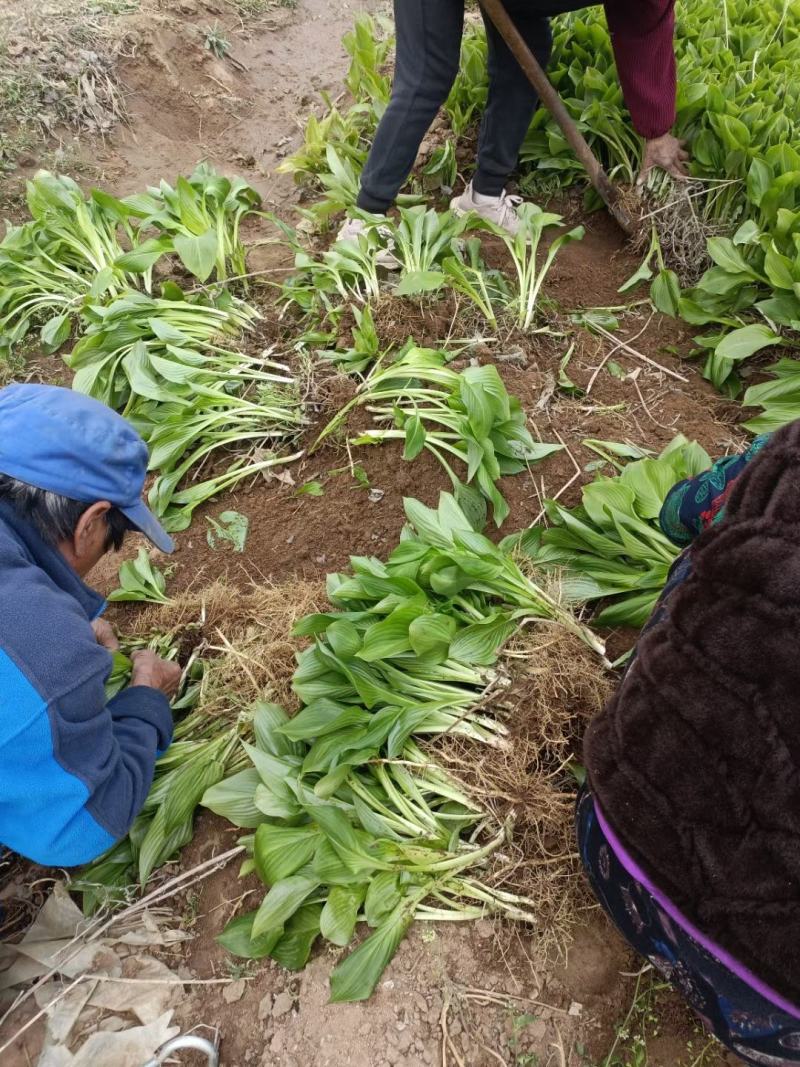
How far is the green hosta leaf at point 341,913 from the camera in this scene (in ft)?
5.27

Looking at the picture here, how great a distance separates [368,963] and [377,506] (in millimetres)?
1403

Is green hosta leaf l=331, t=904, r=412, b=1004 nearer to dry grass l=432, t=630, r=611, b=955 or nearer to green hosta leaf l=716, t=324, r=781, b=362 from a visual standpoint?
dry grass l=432, t=630, r=611, b=955

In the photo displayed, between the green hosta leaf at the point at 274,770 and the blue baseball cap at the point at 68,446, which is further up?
the blue baseball cap at the point at 68,446

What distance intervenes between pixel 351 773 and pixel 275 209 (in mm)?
3679

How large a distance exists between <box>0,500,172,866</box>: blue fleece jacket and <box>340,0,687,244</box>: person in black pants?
2.24 m

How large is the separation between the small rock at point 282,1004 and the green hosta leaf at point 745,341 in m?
2.51

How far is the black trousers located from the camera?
8.65 feet

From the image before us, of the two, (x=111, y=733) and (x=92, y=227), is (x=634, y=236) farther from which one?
(x=111, y=733)

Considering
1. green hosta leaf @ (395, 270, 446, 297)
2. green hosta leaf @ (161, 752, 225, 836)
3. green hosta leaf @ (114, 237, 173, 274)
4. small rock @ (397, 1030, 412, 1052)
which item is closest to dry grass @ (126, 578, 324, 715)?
green hosta leaf @ (161, 752, 225, 836)

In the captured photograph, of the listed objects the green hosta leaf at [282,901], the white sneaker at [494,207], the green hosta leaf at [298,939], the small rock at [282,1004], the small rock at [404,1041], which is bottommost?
the small rock at [404,1041]

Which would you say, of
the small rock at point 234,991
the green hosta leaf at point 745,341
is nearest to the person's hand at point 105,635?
the small rock at point 234,991

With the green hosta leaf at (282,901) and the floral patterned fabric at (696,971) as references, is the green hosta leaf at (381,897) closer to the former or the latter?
the green hosta leaf at (282,901)

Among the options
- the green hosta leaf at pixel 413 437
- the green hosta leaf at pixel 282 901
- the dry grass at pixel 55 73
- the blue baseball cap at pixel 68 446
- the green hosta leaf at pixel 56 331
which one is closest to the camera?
the blue baseball cap at pixel 68 446

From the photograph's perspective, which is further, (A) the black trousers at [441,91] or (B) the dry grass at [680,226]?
(B) the dry grass at [680,226]
